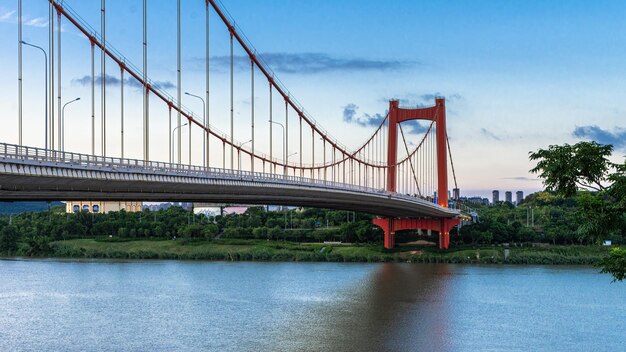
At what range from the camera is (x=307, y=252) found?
183ft

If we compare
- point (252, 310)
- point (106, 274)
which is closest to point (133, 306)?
point (252, 310)

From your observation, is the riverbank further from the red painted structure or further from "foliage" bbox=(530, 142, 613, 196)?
"foliage" bbox=(530, 142, 613, 196)

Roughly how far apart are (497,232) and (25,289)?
36.8 meters

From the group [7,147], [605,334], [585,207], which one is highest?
[7,147]

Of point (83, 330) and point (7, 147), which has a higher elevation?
point (7, 147)

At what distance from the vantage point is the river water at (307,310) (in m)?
23.0

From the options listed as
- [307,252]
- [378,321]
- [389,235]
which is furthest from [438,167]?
[378,321]

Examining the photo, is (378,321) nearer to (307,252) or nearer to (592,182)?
(592,182)

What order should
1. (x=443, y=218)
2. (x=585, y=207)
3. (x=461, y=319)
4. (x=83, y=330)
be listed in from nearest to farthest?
(x=585, y=207), (x=83, y=330), (x=461, y=319), (x=443, y=218)

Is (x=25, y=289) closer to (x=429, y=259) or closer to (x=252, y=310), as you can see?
(x=252, y=310)

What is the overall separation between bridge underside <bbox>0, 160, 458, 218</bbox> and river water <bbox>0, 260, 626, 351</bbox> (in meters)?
4.08

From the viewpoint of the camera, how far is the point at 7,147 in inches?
746

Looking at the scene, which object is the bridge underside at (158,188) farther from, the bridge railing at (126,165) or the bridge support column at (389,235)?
the bridge support column at (389,235)

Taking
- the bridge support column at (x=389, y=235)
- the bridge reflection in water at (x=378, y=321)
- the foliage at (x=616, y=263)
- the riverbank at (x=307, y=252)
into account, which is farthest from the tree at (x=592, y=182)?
the bridge support column at (x=389, y=235)
